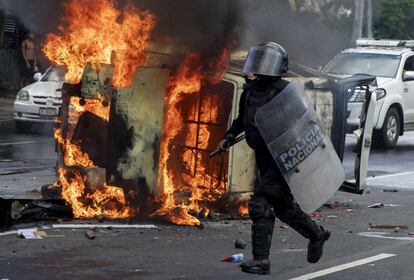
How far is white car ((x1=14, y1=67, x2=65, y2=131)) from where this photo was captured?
61.3ft

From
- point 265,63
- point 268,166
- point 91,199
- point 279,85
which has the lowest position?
point 91,199

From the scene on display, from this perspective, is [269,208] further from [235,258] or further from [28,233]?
[28,233]

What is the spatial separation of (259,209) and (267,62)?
103 cm

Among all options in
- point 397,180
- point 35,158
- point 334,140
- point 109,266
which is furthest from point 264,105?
point 35,158

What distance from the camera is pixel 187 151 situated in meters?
9.76

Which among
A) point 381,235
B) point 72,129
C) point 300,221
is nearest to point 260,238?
point 300,221

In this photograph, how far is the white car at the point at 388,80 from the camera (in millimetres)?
17797

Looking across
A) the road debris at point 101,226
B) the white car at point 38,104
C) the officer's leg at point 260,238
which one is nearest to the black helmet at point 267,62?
the officer's leg at point 260,238

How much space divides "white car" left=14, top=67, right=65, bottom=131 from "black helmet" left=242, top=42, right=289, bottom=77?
39.0 feet

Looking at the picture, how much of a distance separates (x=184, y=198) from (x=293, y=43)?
2.38 meters

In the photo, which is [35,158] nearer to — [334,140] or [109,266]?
[334,140]

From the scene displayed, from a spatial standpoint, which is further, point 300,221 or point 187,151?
point 187,151

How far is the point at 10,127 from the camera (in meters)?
20.5

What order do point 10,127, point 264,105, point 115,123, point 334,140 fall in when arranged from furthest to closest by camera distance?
point 10,127 → point 334,140 → point 115,123 → point 264,105
